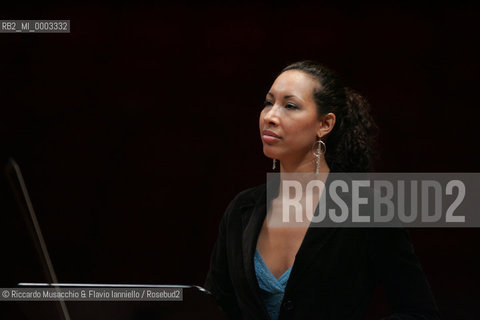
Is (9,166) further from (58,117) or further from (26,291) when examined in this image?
(58,117)

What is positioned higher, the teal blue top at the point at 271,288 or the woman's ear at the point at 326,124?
the woman's ear at the point at 326,124

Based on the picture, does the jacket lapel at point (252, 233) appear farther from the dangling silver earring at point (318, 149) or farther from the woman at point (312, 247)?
the dangling silver earring at point (318, 149)

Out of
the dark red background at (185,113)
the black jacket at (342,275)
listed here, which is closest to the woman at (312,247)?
the black jacket at (342,275)

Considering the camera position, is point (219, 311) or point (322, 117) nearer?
point (219, 311)

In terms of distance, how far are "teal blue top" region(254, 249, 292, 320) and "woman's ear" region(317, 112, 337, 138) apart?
0.30m

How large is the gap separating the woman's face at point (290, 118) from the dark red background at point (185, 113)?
360mm

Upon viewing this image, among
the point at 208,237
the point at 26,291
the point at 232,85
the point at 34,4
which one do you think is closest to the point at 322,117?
the point at 232,85

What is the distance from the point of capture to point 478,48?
1574 mm

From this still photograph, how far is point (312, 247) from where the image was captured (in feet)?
4.21

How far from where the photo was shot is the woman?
1255 millimetres

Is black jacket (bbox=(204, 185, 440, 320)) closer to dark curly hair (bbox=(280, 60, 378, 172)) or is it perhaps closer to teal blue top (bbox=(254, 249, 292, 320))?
teal blue top (bbox=(254, 249, 292, 320))

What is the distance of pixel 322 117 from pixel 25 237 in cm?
88

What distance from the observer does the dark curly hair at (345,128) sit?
1.36m

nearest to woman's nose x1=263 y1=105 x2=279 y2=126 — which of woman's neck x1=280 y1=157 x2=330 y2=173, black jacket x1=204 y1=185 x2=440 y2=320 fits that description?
woman's neck x1=280 y1=157 x2=330 y2=173
